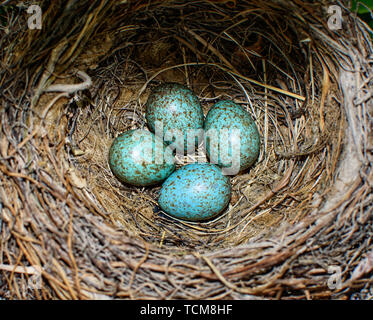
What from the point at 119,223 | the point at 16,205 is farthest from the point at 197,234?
the point at 16,205

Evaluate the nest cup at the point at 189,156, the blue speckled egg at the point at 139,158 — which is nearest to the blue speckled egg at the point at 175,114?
the blue speckled egg at the point at 139,158

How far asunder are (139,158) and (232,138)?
55cm

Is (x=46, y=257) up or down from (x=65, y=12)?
down

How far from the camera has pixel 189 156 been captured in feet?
7.16

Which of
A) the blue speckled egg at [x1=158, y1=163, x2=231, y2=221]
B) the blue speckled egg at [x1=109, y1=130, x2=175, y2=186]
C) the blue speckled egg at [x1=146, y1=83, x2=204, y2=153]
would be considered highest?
the blue speckled egg at [x1=146, y1=83, x2=204, y2=153]

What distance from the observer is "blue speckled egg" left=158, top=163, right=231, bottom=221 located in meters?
1.82

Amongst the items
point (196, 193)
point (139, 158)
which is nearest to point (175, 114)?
point (139, 158)

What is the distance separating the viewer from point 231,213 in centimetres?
201

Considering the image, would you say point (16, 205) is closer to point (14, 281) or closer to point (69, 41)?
point (14, 281)

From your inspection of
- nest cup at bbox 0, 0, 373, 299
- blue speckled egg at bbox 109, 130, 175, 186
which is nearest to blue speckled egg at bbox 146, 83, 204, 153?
blue speckled egg at bbox 109, 130, 175, 186

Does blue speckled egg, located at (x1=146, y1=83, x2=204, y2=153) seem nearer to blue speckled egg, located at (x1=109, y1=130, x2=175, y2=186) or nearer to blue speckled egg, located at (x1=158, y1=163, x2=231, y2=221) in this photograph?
blue speckled egg, located at (x1=109, y1=130, x2=175, y2=186)

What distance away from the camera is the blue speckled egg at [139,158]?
1827 mm

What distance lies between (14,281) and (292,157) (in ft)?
5.16

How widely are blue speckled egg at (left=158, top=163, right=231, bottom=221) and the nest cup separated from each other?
14 centimetres
